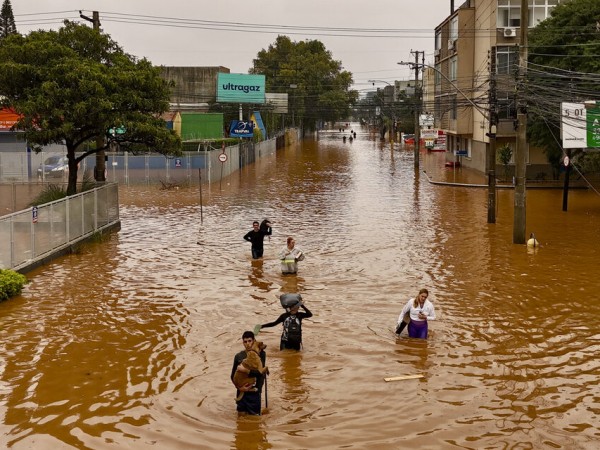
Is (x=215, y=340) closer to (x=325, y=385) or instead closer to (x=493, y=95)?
(x=325, y=385)

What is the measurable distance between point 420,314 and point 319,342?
6.51 feet

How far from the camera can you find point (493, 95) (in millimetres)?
27797

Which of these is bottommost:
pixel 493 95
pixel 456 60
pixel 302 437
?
pixel 302 437

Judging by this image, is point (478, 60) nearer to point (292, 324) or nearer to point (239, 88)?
point (239, 88)

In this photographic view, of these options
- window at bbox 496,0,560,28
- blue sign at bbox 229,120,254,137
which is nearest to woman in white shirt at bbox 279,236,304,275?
window at bbox 496,0,560,28

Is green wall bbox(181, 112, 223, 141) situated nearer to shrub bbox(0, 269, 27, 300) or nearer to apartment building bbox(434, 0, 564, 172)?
apartment building bbox(434, 0, 564, 172)

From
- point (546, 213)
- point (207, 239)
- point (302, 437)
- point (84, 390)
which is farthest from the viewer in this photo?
point (546, 213)

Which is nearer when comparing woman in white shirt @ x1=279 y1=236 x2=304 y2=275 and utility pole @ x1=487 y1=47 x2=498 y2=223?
woman in white shirt @ x1=279 y1=236 x2=304 y2=275

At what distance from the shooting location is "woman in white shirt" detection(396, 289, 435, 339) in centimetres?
1391

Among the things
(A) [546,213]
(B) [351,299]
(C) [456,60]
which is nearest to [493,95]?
(A) [546,213]

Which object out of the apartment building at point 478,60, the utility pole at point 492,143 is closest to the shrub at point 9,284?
the utility pole at point 492,143

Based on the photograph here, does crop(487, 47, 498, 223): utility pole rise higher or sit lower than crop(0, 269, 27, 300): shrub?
higher

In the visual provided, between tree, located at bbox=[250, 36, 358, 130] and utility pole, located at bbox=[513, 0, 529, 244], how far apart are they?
304 feet

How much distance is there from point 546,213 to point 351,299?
59.4ft
